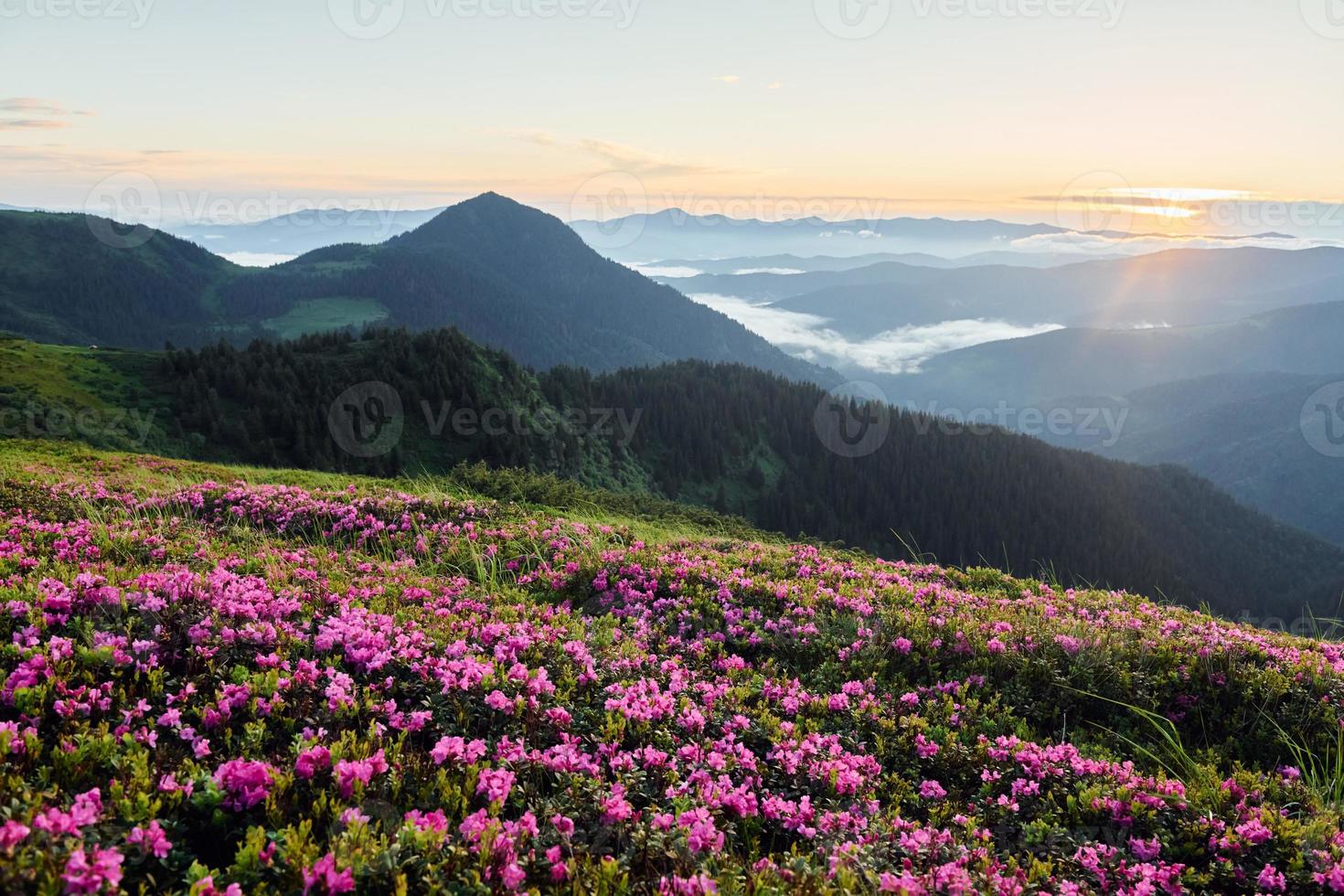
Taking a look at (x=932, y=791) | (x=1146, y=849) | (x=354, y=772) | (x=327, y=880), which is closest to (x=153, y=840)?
(x=327, y=880)

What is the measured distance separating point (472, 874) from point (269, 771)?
164 cm

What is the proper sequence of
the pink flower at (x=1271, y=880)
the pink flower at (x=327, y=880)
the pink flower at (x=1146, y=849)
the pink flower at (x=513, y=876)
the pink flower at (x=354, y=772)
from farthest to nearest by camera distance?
the pink flower at (x=1146, y=849) < the pink flower at (x=1271, y=880) < the pink flower at (x=354, y=772) < the pink flower at (x=513, y=876) < the pink flower at (x=327, y=880)

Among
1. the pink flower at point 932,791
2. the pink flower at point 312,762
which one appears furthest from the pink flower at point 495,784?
the pink flower at point 932,791

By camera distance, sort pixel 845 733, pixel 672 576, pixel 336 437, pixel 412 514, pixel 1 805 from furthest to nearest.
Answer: pixel 336 437, pixel 412 514, pixel 672 576, pixel 845 733, pixel 1 805

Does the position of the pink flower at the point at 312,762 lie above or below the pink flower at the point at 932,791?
above

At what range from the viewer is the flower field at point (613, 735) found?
4414 millimetres

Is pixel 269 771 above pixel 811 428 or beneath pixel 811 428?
above

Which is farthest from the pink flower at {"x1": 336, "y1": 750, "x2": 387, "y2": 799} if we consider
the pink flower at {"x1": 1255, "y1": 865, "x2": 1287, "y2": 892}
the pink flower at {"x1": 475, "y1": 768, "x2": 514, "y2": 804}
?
the pink flower at {"x1": 1255, "y1": 865, "x2": 1287, "y2": 892}

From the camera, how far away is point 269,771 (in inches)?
184

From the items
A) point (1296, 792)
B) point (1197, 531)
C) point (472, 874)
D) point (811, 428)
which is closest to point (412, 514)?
point (472, 874)

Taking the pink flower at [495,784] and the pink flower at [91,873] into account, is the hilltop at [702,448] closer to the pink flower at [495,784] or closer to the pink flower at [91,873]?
the pink flower at [495,784]

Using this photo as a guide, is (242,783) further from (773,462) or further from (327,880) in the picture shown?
(773,462)

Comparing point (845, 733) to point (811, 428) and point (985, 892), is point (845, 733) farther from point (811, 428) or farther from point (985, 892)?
point (811, 428)

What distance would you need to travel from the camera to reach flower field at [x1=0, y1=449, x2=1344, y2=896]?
4414 mm
